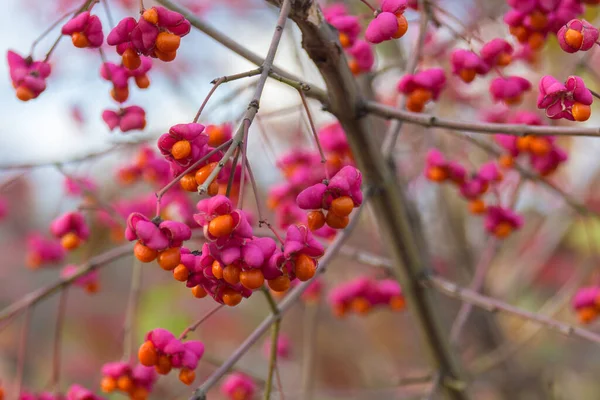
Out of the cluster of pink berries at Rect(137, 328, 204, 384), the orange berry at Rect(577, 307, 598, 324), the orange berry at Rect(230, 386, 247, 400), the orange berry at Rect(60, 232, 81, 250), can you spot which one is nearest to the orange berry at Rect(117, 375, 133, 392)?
the cluster of pink berries at Rect(137, 328, 204, 384)

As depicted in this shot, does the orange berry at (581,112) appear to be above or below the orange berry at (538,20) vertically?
below

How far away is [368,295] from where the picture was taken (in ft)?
5.99

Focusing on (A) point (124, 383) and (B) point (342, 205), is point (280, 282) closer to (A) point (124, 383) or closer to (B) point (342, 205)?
(B) point (342, 205)

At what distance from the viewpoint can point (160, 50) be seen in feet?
2.66

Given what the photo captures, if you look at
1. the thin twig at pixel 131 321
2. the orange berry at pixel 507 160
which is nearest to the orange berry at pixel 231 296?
the thin twig at pixel 131 321

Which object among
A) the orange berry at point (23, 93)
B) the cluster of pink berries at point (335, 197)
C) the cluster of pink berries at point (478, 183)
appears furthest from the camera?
the cluster of pink berries at point (478, 183)

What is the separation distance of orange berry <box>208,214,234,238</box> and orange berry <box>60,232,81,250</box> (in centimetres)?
87

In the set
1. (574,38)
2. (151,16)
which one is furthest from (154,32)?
(574,38)

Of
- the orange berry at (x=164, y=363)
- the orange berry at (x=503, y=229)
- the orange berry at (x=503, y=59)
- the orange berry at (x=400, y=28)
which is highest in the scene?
the orange berry at (x=400, y=28)

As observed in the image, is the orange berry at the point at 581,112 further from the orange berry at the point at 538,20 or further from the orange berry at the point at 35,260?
the orange berry at the point at 35,260

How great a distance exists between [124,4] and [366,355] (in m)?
2.68

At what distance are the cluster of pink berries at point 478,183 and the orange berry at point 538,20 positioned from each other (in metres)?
0.40

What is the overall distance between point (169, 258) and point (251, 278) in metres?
0.12

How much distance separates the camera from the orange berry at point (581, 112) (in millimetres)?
806
